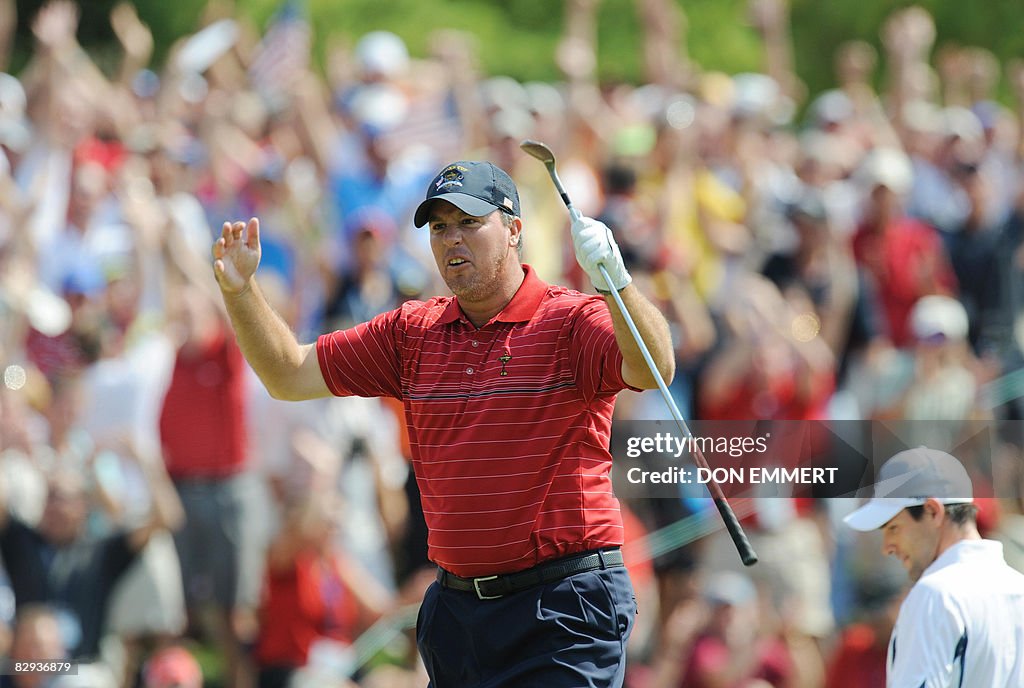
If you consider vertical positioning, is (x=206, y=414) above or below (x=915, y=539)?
above

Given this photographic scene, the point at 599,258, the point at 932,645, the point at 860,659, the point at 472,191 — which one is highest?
the point at 472,191

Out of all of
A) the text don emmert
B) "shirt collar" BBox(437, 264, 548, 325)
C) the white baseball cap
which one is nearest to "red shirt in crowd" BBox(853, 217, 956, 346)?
the text don emmert

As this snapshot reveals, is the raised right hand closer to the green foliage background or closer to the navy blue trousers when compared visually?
the navy blue trousers

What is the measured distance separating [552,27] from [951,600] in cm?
1133

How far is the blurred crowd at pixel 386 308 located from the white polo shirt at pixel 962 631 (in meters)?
1.91

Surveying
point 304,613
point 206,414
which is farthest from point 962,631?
point 206,414

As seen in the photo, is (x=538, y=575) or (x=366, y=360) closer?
(x=538, y=575)

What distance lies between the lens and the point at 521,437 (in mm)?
4777

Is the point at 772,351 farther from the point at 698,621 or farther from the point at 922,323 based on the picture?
the point at 698,621

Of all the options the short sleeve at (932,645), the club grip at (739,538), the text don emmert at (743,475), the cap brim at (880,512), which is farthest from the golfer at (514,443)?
the text don emmert at (743,475)

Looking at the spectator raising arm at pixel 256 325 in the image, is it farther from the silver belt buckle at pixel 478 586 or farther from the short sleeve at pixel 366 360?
the silver belt buckle at pixel 478 586

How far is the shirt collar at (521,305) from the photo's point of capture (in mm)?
4980

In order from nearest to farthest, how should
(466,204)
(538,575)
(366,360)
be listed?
(538,575)
(466,204)
(366,360)

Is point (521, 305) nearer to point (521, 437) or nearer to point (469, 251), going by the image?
point (469, 251)
